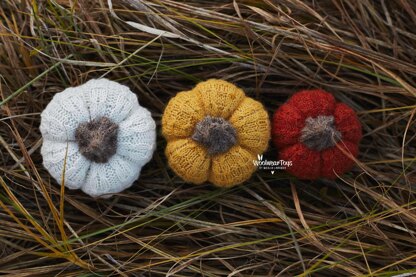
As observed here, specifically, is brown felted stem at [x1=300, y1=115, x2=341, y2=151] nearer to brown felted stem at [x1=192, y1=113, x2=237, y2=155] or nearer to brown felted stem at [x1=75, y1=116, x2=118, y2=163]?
brown felted stem at [x1=192, y1=113, x2=237, y2=155]

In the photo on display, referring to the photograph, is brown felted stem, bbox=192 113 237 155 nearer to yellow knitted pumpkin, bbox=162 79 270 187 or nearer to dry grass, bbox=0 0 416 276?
yellow knitted pumpkin, bbox=162 79 270 187

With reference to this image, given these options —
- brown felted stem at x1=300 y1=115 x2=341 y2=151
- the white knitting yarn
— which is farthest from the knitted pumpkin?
the white knitting yarn

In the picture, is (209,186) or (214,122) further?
(209,186)

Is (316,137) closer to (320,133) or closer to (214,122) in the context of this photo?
(320,133)

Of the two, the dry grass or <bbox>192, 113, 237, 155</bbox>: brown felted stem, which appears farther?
the dry grass

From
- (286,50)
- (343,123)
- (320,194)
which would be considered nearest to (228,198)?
(320,194)

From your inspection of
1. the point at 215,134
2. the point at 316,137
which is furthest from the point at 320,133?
the point at 215,134
